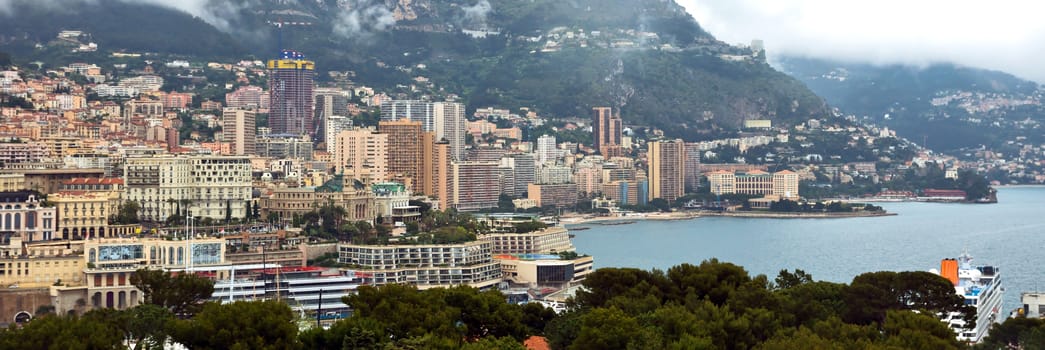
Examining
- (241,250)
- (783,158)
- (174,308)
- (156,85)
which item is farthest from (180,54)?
(174,308)

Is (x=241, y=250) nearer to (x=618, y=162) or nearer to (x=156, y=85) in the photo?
(x=156, y=85)

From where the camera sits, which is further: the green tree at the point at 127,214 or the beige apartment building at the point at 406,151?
the beige apartment building at the point at 406,151

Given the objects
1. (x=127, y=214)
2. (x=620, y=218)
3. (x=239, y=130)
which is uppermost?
(x=239, y=130)

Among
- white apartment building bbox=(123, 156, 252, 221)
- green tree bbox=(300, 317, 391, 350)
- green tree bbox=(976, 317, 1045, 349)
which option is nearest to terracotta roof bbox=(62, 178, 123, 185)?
white apartment building bbox=(123, 156, 252, 221)

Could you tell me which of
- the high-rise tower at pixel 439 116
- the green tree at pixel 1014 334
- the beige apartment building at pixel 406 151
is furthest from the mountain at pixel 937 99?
the green tree at pixel 1014 334

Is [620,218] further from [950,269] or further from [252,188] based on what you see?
[950,269]

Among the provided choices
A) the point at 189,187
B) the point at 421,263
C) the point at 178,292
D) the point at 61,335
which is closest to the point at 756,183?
the point at 189,187

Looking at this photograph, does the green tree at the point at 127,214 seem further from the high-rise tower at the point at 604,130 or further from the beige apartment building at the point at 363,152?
the high-rise tower at the point at 604,130
